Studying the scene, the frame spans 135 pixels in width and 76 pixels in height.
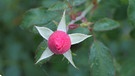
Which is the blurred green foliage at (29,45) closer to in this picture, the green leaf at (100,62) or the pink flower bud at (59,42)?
the green leaf at (100,62)

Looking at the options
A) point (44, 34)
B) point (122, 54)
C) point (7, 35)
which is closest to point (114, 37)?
point (122, 54)

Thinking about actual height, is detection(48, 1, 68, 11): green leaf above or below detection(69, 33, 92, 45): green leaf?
above

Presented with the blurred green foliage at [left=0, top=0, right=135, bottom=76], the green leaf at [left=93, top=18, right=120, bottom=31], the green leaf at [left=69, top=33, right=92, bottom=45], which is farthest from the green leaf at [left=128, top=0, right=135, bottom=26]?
the blurred green foliage at [left=0, top=0, right=135, bottom=76]

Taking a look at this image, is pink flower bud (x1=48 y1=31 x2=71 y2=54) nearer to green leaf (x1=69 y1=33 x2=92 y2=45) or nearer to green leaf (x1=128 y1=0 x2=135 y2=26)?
green leaf (x1=69 y1=33 x2=92 y2=45)

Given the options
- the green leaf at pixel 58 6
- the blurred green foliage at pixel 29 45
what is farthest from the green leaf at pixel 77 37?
the blurred green foliage at pixel 29 45

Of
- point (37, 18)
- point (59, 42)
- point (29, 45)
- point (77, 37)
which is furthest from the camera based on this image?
point (29, 45)

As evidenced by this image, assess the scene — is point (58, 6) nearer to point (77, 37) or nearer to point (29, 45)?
point (77, 37)

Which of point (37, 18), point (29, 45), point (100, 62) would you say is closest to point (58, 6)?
point (37, 18)

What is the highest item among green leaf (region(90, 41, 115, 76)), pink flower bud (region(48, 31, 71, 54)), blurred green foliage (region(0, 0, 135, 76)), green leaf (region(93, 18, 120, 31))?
pink flower bud (region(48, 31, 71, 54))
